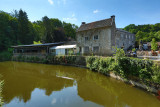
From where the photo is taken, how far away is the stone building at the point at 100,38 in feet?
56.6

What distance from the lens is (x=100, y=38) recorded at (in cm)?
1828

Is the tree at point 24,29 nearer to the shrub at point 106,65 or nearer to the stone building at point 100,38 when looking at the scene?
the stone building at point 100,38

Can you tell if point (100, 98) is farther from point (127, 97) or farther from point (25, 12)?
point (25, 12)

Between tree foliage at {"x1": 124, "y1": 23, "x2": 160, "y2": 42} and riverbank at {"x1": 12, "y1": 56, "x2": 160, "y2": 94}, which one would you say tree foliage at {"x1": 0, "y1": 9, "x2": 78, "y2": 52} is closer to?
riverbank at {"x1": 12, "y1": 56, "x2": 160, "y2": 94}

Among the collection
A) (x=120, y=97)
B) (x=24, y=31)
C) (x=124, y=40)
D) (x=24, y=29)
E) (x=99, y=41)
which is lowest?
(x=120, y=97)

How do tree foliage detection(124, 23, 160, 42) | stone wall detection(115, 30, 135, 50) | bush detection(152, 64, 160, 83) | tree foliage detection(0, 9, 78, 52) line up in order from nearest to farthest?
bush detection(152, 64, 160, 83) → stone wall detection(115, 30, 135, 50) → tree foliage detection(0, 9, 78, 52) → tree foliage detection(124, 23, 160, 42)

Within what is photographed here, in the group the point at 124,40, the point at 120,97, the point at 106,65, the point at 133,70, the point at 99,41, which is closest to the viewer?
the point at 120,97

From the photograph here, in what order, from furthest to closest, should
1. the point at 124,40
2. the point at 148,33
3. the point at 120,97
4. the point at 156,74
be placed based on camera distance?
the point at 148,33
the point at 124,40
the point at 120,97
the point at 156,74

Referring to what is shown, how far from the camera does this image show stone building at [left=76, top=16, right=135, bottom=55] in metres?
17.2

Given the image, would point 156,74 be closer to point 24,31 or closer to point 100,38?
point 100,38

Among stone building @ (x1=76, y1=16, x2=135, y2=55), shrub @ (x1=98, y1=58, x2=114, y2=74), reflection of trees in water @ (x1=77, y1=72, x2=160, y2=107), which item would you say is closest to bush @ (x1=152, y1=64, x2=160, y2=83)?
reflection of trees in water @ (x1=77, y1=72, x2=160, y2=107)

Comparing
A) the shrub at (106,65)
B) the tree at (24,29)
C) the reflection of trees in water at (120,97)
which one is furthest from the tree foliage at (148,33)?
the tree at (24,29)

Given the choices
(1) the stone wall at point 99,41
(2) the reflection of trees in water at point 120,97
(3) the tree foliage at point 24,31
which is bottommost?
(2) the reflection of trees in water at point 120,97

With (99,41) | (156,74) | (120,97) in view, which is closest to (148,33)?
(99,41)
